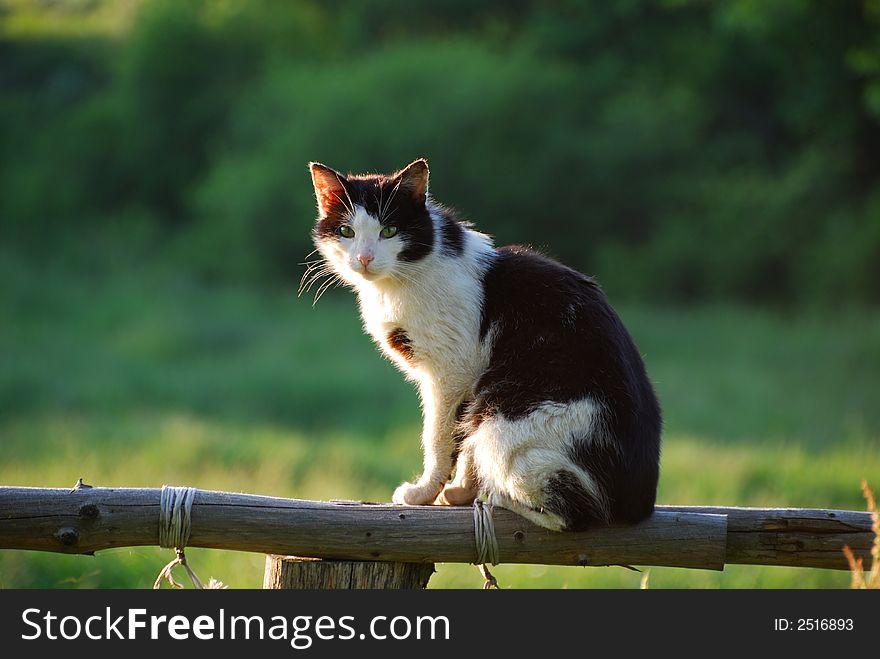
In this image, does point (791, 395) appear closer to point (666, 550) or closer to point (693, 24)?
point (666, 550)

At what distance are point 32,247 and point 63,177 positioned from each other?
2247 mm

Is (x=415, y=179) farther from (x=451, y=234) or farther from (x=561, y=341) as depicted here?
(x=561, y=341)

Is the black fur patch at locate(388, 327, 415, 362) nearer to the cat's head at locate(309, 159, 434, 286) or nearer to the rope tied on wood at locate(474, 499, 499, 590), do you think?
the cat's head at locate(309, 159, 434, 286)

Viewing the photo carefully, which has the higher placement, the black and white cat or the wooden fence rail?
the black and white cat

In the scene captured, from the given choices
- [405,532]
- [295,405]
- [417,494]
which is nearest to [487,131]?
[295,405]

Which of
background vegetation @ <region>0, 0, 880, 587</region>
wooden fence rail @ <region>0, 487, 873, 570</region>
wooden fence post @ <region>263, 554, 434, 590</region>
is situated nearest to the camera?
wooden fence rail @ <region>0, 487, 873, 570</region>

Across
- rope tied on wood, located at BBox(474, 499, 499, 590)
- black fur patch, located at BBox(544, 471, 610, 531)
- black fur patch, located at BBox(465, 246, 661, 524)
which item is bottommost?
rope tied on wood, located at BBox(474, 499, 499, 590)

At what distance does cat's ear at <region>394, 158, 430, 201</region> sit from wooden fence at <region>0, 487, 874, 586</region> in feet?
3.89

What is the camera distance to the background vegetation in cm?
1122

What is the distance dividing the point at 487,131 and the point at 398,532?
16180mm

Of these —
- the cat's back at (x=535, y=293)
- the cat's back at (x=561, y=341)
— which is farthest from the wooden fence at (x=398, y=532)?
the cat's back at (x=535, y=293)

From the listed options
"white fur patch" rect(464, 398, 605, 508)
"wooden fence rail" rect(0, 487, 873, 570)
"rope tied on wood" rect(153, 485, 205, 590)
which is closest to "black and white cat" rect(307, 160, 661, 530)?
"white fur patch" rect(464, 398, 605, 508)

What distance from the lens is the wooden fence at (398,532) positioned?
3254 millimetres

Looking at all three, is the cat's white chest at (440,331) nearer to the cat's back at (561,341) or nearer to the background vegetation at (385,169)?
the cat's back at (561,341)
